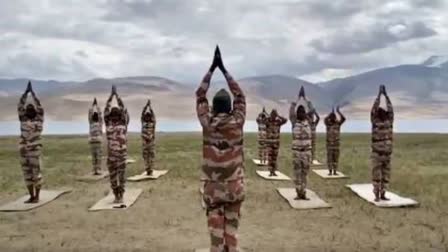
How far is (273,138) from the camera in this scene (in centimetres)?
2555

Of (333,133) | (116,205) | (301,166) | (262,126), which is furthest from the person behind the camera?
(262,126)

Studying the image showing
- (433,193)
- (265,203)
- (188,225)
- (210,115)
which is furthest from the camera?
(433,193)

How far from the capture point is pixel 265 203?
1870 cm

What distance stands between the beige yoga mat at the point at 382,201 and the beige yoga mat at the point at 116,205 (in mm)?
6888

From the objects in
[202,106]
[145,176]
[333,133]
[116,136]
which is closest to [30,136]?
[116,136]

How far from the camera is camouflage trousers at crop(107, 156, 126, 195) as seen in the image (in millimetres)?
17859

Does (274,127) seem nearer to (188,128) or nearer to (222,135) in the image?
(222,135)

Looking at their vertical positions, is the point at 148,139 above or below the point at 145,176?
above

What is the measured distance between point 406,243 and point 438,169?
14935 mm

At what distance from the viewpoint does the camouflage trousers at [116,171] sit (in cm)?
1786

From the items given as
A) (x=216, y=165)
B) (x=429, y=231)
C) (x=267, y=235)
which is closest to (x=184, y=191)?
(x=267, y=235)

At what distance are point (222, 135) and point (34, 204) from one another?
10.1m

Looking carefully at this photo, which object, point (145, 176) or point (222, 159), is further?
point (145, 176)

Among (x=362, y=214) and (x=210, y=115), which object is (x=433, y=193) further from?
(x=210, y=115)
